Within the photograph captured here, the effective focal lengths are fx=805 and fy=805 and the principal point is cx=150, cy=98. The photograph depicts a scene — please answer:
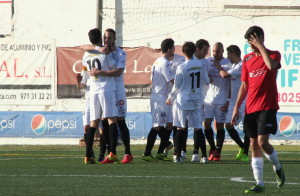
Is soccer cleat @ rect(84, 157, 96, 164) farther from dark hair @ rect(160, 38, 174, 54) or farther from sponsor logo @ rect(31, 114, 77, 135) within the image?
sponsor logo @ rect(31, 114, 77, 135)

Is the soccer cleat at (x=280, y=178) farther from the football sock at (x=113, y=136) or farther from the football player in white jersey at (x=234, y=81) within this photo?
the football player in white jersey at (x=234, y=81)

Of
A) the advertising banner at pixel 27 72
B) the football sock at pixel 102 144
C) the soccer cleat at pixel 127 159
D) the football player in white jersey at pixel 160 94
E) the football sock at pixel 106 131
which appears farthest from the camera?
the advertising banner at pixel 27 72

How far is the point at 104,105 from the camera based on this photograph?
13.6m

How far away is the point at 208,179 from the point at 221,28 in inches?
578

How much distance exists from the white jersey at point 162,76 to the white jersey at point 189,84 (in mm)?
578

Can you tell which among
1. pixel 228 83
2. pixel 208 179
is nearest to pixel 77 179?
pixel 208 179

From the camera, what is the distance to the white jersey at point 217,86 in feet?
50.3

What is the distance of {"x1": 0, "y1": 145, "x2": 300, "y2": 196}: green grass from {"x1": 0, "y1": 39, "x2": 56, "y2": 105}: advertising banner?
1115 cm

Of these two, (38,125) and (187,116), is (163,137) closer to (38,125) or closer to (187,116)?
(187,116)

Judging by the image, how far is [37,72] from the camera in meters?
25.9

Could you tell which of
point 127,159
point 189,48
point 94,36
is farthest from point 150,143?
point 94,36

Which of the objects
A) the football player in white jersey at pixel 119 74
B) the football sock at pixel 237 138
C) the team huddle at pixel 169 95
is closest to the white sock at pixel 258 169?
the team huddle at pixel 169 95

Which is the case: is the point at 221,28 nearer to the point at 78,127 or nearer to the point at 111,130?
the point at 78,127

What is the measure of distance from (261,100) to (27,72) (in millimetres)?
17277
